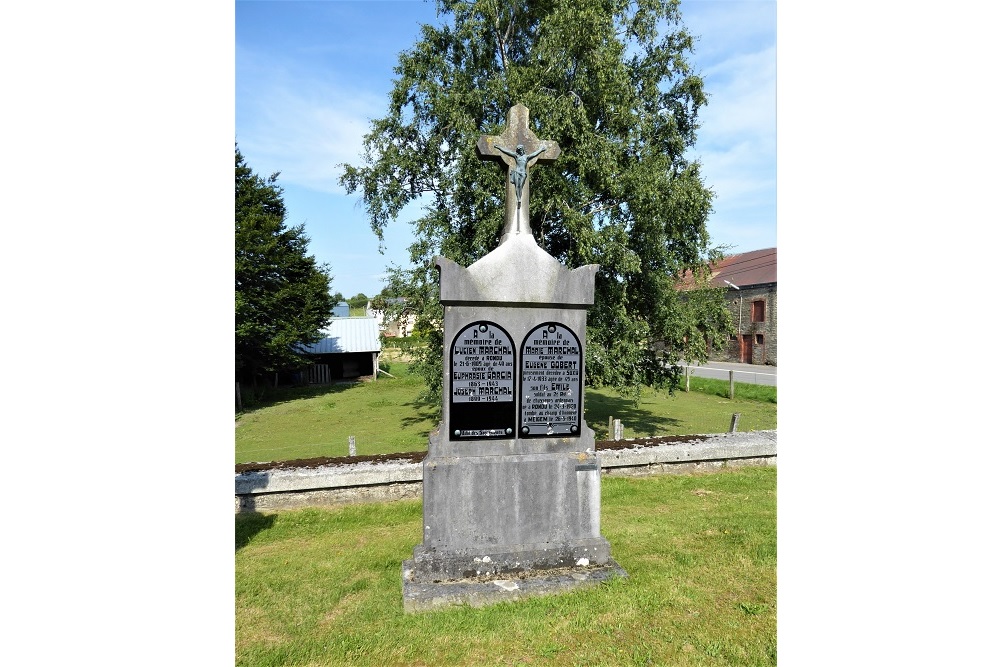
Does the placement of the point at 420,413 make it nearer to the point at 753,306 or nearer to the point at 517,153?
the point at 517,153

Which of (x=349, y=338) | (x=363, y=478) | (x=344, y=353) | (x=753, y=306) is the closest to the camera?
(x=363, y=478)

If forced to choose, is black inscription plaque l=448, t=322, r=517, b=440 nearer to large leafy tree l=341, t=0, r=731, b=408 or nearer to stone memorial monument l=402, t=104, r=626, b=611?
stone memorial monument l=402, t=104, r=626, b=611

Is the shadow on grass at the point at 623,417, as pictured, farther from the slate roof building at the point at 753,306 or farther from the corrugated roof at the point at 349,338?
the slate roof building at the point at 753,306

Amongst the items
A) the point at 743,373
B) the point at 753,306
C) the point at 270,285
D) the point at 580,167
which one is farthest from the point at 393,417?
the point at 753,306

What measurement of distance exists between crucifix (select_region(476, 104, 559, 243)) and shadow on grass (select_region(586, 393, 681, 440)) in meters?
9.11

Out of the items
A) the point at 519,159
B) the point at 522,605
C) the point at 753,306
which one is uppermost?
the point at 753,306

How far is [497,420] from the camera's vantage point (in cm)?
468

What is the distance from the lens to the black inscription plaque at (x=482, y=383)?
4617mm

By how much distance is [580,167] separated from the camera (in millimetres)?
11953

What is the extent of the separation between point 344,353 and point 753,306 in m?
26.8

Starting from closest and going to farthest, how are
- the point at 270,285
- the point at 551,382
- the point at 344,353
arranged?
the point at 551,382 < the point at 270,285 < the point at 344,353

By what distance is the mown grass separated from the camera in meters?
3.56

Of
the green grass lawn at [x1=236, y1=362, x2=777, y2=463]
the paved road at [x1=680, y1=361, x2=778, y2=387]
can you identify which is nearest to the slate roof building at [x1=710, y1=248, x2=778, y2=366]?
the paved road at [x1=680, y1=361, x2=778, y2=387]

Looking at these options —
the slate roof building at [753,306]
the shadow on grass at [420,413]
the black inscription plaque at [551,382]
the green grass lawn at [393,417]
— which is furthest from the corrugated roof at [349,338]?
the black inscription plaque at [551,382]
